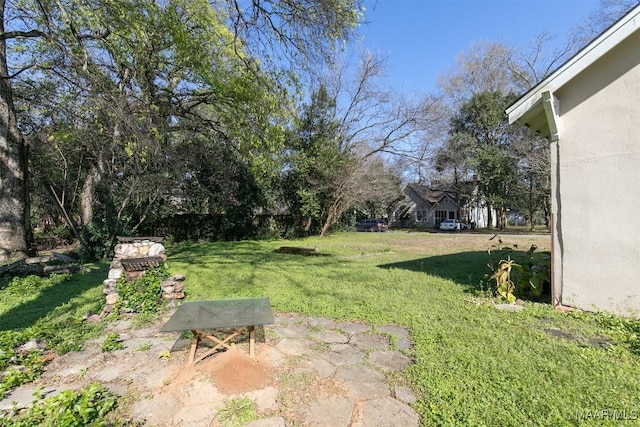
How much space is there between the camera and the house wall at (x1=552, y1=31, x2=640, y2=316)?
13.4 ft

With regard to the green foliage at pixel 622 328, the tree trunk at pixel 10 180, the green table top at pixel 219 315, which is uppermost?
the tree trunk at pixel 10 180

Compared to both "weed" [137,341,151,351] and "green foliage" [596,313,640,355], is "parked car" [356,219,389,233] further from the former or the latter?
"weed" [137,341,151,351]

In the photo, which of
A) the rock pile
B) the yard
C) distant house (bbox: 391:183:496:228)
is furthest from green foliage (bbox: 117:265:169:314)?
distant house (bbox: 391:183:496:228)

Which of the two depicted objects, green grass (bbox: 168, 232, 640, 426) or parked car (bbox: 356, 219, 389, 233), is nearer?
green grass (bbox: 168, 232, 640, 426)

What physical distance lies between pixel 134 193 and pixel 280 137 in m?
6.11

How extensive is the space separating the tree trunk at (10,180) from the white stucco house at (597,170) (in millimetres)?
11561

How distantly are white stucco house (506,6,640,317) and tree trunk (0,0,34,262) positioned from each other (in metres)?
11.6

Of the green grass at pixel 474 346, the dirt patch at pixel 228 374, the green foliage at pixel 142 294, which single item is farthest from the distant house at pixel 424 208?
the dirt patch at pixel 228 374

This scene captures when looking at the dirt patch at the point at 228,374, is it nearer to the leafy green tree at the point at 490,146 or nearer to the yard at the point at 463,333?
the yard at the point at 463,333

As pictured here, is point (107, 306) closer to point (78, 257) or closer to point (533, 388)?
point (533, 388)

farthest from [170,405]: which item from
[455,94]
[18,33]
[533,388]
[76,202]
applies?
[455,94]

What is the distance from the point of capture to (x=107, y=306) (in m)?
4.85

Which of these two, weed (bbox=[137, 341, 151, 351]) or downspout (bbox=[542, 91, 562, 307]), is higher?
downspout (bbox=[542, 91, 562, 307])

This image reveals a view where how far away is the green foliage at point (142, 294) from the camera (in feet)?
16.0
